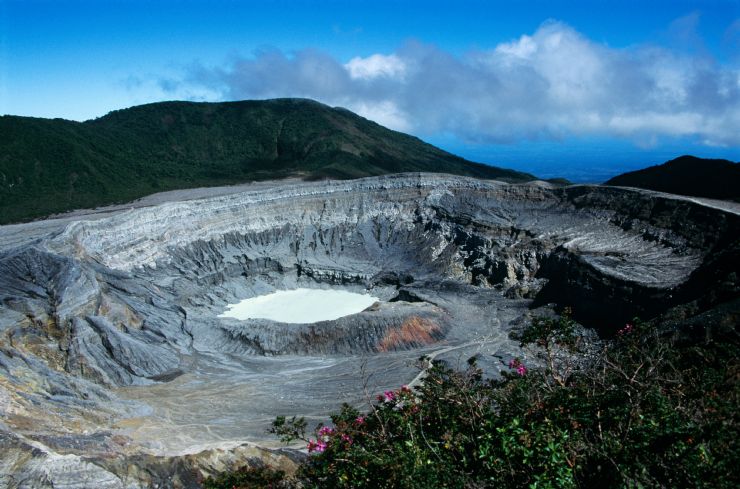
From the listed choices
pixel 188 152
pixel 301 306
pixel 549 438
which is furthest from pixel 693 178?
pixel 188 152

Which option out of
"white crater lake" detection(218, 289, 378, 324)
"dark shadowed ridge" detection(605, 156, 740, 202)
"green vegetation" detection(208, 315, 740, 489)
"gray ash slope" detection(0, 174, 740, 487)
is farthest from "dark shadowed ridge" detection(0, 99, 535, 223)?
"green vegetation" detection(208, 315, 740, 489)

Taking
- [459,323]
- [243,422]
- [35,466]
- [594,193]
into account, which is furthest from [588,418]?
[594,193]

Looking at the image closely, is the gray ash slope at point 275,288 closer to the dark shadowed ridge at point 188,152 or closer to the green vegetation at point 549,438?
the green vegetation at point 549,438

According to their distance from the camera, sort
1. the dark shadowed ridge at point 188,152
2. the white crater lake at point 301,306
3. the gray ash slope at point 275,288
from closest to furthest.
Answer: the gray ash slope at point 275,288 → the white crater lake at point 301,306 → the dark shadowed ridge at point 188,152

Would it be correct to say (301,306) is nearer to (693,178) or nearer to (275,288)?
(275,288)

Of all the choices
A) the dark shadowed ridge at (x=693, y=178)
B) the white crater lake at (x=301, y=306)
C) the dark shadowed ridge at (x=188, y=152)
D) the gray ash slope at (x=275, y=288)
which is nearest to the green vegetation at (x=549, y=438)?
the gray ash slope at (x=275, y=288)

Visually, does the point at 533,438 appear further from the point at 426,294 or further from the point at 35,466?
the point at 426,294

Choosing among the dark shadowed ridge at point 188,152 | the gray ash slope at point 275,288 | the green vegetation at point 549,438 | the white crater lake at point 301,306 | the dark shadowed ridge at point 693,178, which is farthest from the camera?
the dark shadowed ridge at point 188,152

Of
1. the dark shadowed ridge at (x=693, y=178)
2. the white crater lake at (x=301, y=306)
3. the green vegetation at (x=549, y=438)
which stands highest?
the dark shadowed ridge at (x=693, y=178)
